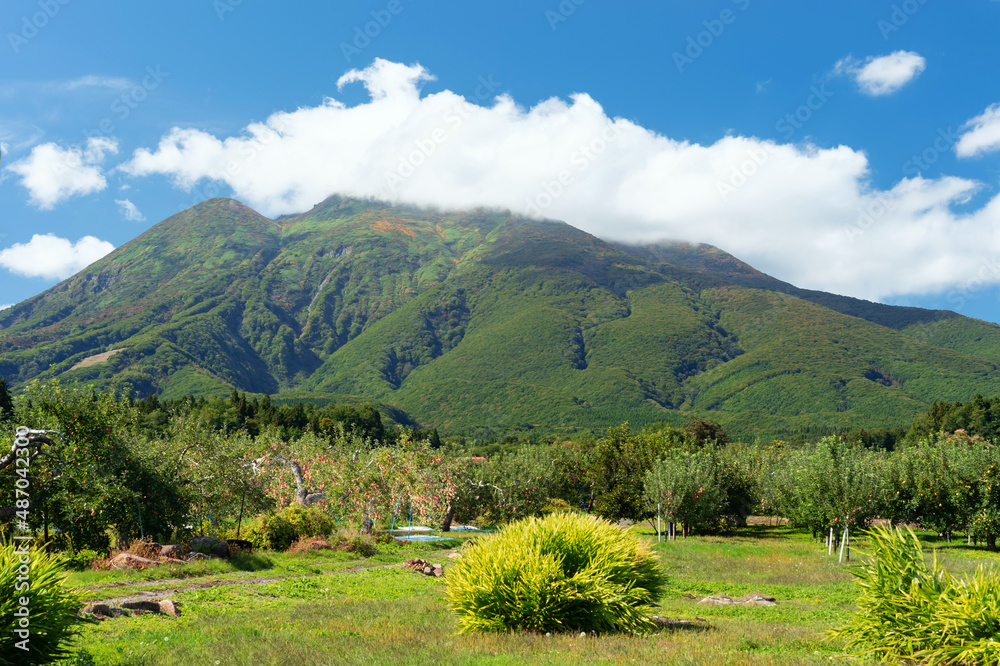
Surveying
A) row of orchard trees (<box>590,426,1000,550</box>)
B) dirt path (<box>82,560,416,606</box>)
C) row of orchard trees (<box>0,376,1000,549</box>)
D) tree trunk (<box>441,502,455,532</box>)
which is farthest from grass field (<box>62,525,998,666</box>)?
tree trunk (<box>441,502,455,532</box>)

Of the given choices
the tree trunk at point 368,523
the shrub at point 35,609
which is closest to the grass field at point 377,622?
the shrub at point 35,609

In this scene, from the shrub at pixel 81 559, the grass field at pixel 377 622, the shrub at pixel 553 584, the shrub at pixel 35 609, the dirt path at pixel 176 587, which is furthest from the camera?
the shrub at pixel 81 559

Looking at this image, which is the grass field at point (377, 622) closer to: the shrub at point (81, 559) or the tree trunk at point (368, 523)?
the shrub at point (81, 559)

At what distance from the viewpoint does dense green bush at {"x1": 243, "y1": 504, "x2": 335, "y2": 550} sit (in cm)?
2688

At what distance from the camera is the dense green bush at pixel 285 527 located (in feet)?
88.2

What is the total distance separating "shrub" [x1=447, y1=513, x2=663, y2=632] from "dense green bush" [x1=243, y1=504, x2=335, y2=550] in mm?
17819

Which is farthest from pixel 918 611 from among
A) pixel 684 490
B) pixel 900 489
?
pixel 900 489

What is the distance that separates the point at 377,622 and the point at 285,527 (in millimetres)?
16292

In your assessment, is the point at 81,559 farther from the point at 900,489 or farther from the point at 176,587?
the point at 900,489

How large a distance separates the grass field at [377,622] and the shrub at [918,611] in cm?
101

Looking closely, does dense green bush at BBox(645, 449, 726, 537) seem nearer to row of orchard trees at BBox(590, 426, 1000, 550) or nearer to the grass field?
row of orchard trees at BBox(590, 426, 1000, 550)

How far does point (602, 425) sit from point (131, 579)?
549 ft

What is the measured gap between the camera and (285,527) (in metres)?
27.8

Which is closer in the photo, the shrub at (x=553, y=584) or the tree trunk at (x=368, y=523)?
the shrub at (x=553, y=584)
